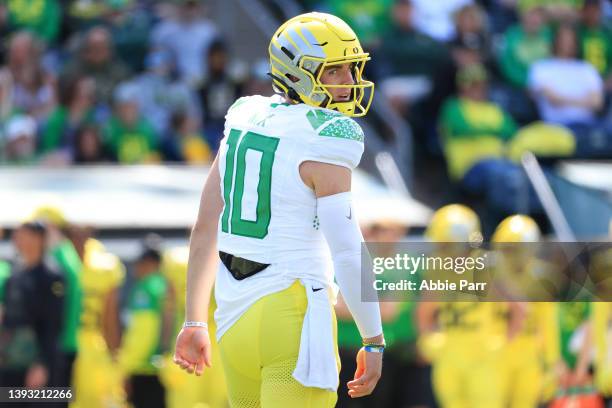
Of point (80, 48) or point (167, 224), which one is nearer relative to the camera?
point (167, 224)

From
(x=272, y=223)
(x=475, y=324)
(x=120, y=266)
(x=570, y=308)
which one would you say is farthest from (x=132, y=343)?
(x=272, y=223)

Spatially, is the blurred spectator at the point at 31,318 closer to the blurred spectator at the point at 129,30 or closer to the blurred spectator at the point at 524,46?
the blurred spectator at the point at 129,30

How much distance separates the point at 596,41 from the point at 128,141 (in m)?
4.06

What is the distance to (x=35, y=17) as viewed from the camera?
40.6ft

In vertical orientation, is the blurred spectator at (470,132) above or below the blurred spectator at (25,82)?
below

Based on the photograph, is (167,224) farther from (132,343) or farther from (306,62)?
(306,62)

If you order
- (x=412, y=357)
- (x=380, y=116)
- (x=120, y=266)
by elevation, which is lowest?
(x=412, y=357)

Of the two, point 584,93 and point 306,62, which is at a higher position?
point 584,93

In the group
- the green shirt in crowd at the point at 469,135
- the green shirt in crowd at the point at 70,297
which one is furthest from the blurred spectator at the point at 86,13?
the green shirt in crowd at the point at 70,297

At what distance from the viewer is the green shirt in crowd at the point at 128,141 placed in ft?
37.8

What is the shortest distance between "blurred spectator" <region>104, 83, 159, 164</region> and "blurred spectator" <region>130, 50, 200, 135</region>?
108mm

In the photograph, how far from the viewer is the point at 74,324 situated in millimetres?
8695

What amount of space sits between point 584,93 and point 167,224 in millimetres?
3961

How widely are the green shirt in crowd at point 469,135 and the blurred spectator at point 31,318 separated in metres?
3.91
